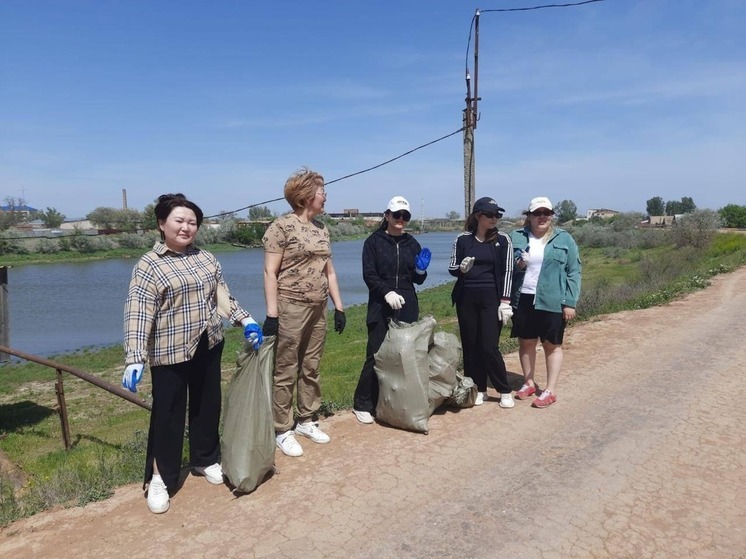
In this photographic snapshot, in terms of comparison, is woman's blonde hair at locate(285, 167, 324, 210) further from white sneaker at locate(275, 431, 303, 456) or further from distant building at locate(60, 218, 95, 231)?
distant building at locate(60, 218, 95, 231)

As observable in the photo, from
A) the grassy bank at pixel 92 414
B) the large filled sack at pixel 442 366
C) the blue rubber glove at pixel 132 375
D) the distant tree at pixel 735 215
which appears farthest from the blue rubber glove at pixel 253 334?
the distant tree at pixel 735 215

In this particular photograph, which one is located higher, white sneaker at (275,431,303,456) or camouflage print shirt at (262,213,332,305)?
camouflage print shirt at (262,213,332,305)

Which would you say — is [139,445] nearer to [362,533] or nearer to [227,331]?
[362,533]

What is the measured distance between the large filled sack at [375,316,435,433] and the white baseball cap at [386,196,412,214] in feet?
2.80

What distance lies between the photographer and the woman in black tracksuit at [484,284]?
4414 mm

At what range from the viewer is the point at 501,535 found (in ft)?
9.27

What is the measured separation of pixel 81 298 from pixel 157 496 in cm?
2806

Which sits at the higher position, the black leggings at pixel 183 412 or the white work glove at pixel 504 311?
the white work glove at pixel 504 311

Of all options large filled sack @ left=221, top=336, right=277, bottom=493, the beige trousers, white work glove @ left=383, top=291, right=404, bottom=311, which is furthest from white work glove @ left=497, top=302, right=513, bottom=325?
large filled sack @ left=221, top=336, right=277, bottom=493

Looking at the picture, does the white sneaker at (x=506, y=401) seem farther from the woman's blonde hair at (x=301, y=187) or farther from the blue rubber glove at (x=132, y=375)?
the blue rubber glove at (x=132, y=375)

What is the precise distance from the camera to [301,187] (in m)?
3.71

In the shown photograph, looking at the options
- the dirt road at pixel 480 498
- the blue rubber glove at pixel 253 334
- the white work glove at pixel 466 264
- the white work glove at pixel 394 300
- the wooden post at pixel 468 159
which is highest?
the wooden post at pixel 468 159

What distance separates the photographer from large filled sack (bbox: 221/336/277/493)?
322cm

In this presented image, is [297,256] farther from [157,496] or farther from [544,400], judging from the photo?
[544,400]
